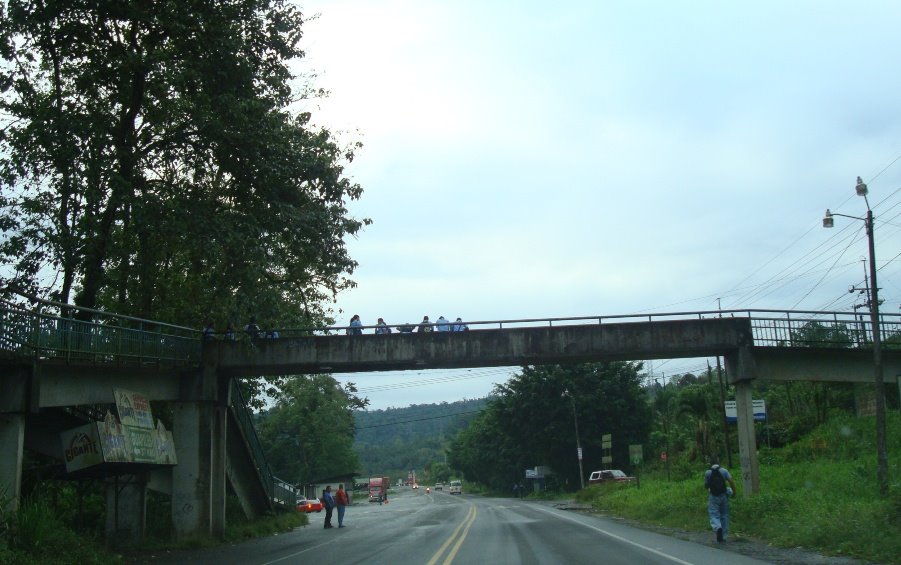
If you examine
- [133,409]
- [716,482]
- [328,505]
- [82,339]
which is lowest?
[328,505]

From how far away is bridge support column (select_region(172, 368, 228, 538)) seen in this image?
23609mm

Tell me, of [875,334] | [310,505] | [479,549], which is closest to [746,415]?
[875,334]

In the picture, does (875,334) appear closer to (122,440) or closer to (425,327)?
(425,327)

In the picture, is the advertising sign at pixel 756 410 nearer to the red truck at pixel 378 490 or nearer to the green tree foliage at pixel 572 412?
the green tree foliage at pixel 572 412

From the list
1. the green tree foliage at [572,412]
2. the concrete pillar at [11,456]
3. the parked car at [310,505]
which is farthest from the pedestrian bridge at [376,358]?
the green tree foliage at [572,412]

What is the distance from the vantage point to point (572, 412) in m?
68.2

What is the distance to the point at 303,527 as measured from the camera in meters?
32.8

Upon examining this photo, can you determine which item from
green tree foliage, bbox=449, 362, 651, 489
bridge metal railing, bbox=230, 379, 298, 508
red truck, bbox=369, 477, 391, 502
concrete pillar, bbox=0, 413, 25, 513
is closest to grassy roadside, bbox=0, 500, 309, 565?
concrete pillar, bbox=0, 413, 25, 513

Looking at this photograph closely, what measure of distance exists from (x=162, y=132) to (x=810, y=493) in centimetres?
2080

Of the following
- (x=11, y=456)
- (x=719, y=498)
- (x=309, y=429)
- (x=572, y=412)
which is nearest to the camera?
(x=11, y=456)

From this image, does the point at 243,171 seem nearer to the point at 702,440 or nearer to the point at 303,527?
the point at 303,527

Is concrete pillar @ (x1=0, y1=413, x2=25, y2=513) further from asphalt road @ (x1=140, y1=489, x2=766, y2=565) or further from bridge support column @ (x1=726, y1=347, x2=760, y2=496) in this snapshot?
bridge support column @ (x1=726, y1=347, x2=760, y2=496)

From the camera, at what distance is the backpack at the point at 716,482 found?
59.1 feet

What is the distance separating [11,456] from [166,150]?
955 cm
